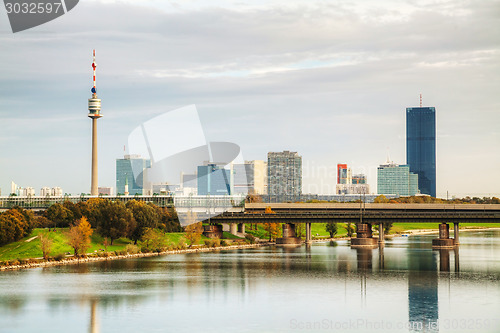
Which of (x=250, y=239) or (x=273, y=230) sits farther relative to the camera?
(x=273, y=230)

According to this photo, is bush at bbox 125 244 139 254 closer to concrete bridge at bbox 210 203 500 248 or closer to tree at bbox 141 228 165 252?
tree at bbox 141 228 165 252

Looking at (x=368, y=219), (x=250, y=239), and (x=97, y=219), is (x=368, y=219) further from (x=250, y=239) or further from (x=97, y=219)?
(x=97, y=219)

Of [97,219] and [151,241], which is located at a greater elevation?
[97,219]

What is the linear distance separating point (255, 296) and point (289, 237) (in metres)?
98.1

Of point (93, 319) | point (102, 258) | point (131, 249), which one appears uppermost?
point (131, 249)

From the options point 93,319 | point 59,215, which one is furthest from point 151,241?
point 93,319

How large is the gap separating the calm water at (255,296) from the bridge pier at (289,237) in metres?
54.0

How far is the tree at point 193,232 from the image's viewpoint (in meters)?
157

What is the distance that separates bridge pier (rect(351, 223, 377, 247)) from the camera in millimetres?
170750

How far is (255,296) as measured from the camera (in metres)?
82.2

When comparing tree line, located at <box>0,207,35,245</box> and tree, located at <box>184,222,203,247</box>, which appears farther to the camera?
tree, located at <box>184,222,203,247</box>

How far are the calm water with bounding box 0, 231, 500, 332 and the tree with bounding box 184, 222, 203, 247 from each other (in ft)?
102

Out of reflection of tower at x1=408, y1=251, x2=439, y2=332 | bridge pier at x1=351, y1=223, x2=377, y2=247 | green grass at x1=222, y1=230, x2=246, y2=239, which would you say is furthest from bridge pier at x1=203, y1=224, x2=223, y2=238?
reflection of tower at x1=408, y1=251, x2=439, y2=332

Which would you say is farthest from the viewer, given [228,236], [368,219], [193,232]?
[228,236]
